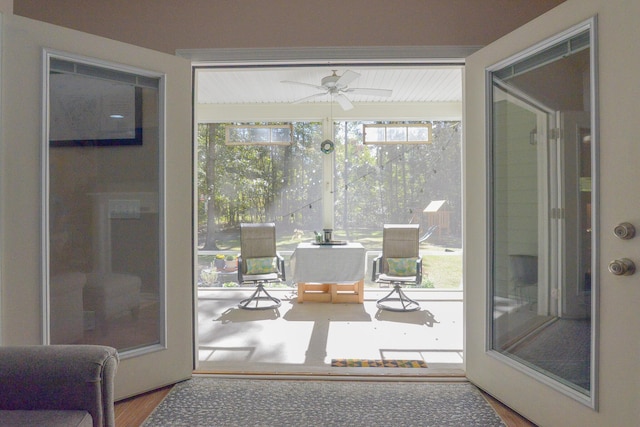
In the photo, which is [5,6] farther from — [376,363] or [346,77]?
[376,363]

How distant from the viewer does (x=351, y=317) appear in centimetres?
477

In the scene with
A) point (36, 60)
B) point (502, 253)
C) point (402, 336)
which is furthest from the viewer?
point (402, 336)

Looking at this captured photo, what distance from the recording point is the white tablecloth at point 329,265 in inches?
199

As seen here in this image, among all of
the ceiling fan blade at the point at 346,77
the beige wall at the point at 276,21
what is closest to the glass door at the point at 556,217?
the beige wall at the point at 276,21

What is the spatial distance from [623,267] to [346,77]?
9.90ft

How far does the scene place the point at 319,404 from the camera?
2.45 metres

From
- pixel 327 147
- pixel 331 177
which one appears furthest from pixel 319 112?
pixel 331 177

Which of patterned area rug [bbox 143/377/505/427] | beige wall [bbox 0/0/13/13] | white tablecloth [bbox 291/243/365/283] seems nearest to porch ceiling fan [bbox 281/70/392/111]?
white tablecloth [bbox 291/243/365/283]

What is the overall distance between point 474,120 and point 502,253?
2.79 feet

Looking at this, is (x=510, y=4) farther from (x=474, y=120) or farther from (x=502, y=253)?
(x=502, y=253)

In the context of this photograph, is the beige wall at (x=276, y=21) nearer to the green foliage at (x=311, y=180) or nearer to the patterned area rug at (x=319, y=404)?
the patterned area rug at (x=319, y=404)

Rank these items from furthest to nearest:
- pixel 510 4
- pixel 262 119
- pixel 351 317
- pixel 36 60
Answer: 1. pixel 262 119
2. pixel 351 317
3. pixel 510 4
4. pixel 36 60

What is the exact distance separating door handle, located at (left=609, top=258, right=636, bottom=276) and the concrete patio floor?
4.59 feet

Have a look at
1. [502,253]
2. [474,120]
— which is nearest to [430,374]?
[502,253]
